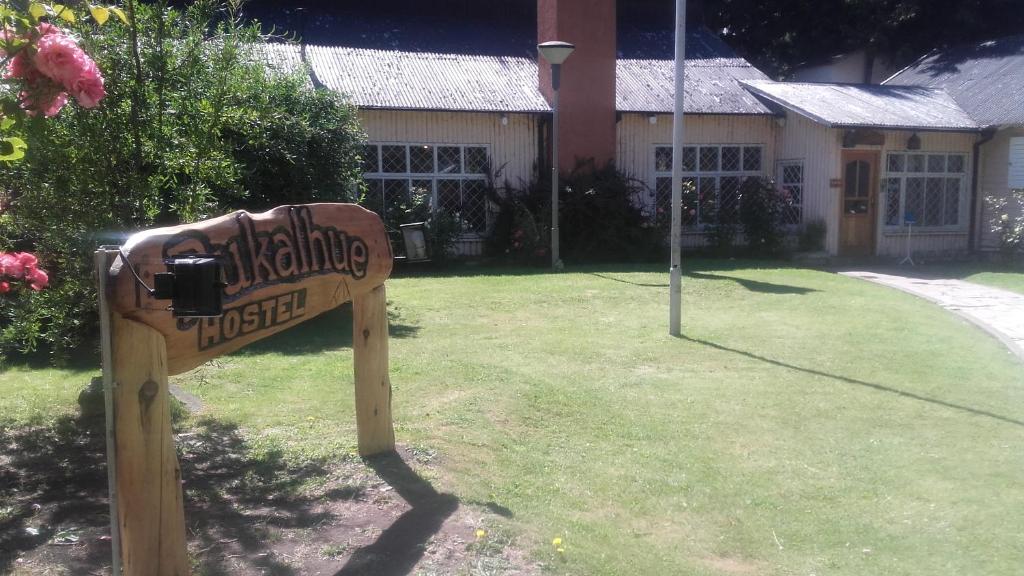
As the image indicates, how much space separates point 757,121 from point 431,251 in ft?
25.6

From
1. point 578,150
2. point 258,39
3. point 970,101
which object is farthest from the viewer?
point 970,101

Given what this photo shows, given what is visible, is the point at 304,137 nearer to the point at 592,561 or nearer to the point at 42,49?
the point at 42,49

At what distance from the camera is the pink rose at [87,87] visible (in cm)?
397

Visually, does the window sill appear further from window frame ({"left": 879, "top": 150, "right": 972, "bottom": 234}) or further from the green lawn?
the green lawn

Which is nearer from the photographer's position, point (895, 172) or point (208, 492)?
point (208, 492)

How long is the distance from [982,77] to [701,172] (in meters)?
6.71

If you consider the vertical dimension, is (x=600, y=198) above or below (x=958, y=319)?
above

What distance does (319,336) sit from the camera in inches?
381

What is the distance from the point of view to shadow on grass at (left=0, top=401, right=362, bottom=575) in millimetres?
4188

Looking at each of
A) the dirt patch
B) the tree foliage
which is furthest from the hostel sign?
the tree foliage

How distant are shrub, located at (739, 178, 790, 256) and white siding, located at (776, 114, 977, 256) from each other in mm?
725

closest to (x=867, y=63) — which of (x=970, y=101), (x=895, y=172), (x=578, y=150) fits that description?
(x=970, y=101)

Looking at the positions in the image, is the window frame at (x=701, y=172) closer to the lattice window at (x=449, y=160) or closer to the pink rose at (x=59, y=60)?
the lattice window at (x=449, y=160)

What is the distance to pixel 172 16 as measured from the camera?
5.44 meters
